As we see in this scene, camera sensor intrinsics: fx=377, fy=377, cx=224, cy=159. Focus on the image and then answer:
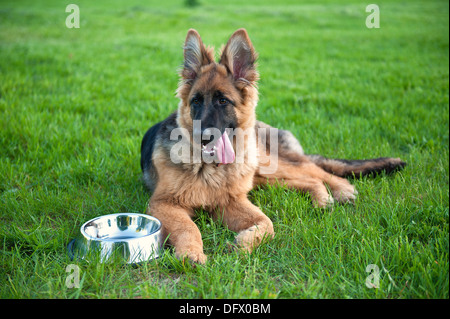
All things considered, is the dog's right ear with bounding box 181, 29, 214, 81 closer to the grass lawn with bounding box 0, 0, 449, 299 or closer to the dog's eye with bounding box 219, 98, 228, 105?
the dog's eye with bounding box 219, 98, 228, 105

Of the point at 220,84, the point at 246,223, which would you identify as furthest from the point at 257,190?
the point at 220,84

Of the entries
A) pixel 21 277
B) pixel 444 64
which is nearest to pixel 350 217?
pixel 21 277

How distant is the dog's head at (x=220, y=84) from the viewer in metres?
4.07

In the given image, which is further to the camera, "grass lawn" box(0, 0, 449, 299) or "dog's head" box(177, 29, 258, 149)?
"dog's head" box(177, 29, 258, 149)

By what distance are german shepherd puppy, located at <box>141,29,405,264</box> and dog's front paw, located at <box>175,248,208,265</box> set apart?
0.34 metres

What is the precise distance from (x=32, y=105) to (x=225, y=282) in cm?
576

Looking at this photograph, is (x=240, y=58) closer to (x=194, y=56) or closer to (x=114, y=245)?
(x=194, y=56)

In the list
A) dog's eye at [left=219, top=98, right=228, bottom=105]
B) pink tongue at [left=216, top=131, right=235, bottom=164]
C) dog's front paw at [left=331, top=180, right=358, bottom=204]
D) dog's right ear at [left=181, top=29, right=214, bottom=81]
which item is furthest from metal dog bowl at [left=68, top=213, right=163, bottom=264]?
dog's front paw at [left=331, top=180, right=358, bottom=204]

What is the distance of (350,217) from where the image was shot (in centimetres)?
399

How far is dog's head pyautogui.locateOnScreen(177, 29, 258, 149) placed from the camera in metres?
4.07

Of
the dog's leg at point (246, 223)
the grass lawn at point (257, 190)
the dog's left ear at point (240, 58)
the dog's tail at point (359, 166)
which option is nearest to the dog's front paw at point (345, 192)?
the grass lawn at point (257, 190)

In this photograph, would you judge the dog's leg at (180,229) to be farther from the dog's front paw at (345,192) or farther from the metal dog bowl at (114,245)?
the dog's front paw at (345,192)

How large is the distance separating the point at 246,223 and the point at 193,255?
85 centimetres
